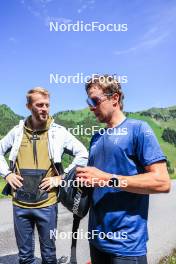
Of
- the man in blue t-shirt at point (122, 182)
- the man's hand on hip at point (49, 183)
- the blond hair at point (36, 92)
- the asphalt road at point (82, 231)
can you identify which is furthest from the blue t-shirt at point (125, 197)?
the asphalt road at point (82, 231)

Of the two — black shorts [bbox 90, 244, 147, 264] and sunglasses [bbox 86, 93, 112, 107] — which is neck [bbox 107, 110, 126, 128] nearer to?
sunglasses [bbox 86, 93, 112, 107]

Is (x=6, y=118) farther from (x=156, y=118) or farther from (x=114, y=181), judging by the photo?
(x=114, y=181)

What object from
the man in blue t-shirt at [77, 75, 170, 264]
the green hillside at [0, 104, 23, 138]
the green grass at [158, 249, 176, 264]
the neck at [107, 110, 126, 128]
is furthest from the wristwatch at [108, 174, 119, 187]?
the green hillside at [0, 104, 23, 138]

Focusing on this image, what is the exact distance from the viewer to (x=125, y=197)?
319cm

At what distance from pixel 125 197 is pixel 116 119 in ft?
1.89

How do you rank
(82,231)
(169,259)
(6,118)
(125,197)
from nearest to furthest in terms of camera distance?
(125,197)
(169,259)
(82,231)
(6,118)

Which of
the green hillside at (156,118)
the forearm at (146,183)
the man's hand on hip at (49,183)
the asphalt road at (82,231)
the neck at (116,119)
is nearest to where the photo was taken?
the forearm at (146,183)

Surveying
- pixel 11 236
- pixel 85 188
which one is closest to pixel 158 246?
pixel 11 236

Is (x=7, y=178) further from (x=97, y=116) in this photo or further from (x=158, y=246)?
(x=158, y=246)

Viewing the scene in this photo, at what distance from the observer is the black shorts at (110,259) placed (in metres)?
3.16

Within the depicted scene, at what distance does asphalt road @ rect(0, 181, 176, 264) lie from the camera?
7.74 meters

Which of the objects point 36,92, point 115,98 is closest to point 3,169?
point 36,92

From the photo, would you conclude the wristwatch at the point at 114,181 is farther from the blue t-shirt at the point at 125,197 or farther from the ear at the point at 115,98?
the ear at the point at 115,98

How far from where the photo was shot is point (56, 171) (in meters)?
5.36
